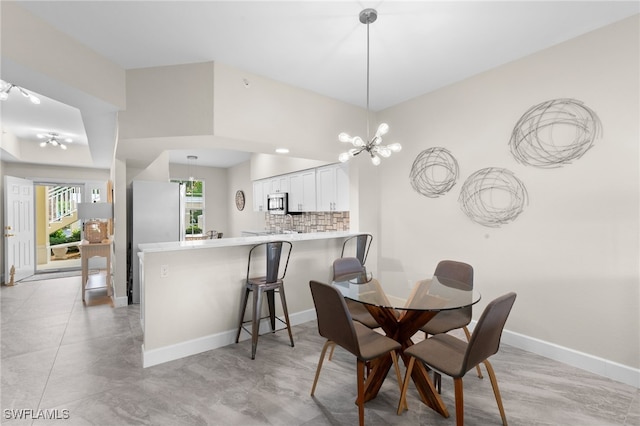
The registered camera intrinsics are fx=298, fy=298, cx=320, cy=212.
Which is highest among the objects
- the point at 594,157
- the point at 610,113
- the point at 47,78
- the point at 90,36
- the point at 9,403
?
the point at 90,36

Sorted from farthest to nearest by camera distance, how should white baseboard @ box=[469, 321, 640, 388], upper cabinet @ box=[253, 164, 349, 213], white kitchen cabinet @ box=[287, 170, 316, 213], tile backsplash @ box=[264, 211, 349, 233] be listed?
white kitchen cabinet @ box=[287, 170, 316, 213], tile backsplash @ box=[264, 211, 349, 233], upper cabinet @ box=[253, 164, 349, 213], white baseboard @ box=[469, 321, 640, 388]

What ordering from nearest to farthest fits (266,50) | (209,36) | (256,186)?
(209,36) < (266,50) < (256,186)

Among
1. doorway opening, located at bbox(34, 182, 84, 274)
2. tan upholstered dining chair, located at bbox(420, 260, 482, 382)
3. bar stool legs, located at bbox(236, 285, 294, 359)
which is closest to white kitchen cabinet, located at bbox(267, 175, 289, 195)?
bar stool legs, located at bbox(236, 285, 294, 359)

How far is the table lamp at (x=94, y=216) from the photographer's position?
15.3 feet

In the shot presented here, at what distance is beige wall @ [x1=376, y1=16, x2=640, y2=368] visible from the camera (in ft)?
7.77

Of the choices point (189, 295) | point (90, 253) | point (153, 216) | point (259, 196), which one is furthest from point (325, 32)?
point (259, 196)

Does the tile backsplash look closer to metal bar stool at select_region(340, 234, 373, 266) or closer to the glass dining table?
metal bar stool at select_region(340, 234, 373, 266)

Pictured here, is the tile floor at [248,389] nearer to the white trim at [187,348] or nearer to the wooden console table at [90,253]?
the white trim at [187,348]

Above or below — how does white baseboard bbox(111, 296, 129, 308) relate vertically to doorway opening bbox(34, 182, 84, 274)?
below

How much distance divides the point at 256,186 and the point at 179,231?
9.17ft

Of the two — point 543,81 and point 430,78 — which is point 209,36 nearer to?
point 430,78

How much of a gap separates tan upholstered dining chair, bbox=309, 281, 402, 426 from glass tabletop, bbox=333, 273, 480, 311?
25 cm

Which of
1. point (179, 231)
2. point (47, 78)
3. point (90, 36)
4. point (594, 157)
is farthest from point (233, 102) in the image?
point (594, 157)

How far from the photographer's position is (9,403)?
2.13 metres
